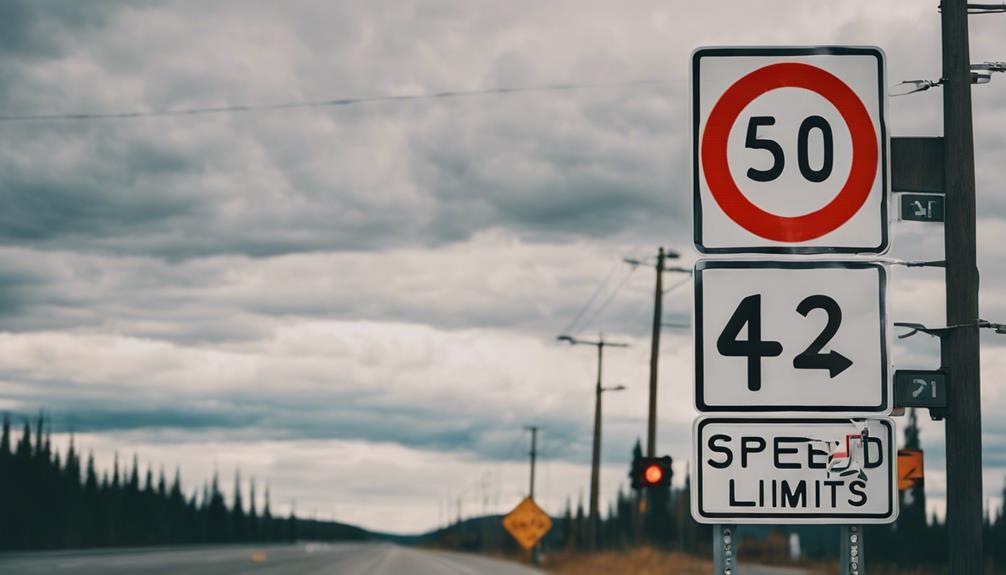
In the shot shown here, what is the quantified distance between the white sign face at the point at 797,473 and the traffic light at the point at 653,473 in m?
16.4

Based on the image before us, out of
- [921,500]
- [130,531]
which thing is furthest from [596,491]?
[130,531]

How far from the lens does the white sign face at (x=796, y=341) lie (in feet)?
13.6

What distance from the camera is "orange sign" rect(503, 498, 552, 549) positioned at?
5359cm

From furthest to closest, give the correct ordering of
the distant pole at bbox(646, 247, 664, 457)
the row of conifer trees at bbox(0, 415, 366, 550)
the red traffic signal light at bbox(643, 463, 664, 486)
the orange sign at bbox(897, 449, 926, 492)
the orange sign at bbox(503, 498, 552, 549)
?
the row of conifer trees at bbox(0, 415, 366, 550), the orange sign at bbox(503, 498, 552, 549), the distant pole at bbox(646, 247, 664, 457), the red traffic signal light at bbox(643, 463, 664, 486), the orange sign at bbox(897, 449, 926, 492)

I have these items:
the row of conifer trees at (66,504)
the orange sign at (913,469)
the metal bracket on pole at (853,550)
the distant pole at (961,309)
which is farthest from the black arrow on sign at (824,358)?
the row of conifer trees at (66,504)

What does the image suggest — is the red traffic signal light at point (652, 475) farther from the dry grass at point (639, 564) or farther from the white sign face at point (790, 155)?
the dry grass at point (639, 564)

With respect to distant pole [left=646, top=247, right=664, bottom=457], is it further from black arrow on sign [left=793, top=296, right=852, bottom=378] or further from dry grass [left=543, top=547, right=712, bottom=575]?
black arrow on sign [left=793, top=296, right=852, bottom=378]

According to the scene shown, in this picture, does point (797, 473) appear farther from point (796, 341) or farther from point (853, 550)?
point (796, 341)

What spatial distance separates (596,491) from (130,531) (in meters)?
118

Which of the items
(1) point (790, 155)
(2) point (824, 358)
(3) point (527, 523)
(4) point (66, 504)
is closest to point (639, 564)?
(3) point (527, 523)

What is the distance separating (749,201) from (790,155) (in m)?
0.19

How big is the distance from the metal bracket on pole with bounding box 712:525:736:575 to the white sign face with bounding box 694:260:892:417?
396 mm

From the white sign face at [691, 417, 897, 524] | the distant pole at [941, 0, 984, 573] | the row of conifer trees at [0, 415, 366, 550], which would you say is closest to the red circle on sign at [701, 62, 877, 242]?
the white sign face at [691, 417, 897, 524]

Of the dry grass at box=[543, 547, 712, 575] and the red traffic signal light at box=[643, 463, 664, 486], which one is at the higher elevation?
the red traffic signal light at box=[643, 463, 664, 486]
